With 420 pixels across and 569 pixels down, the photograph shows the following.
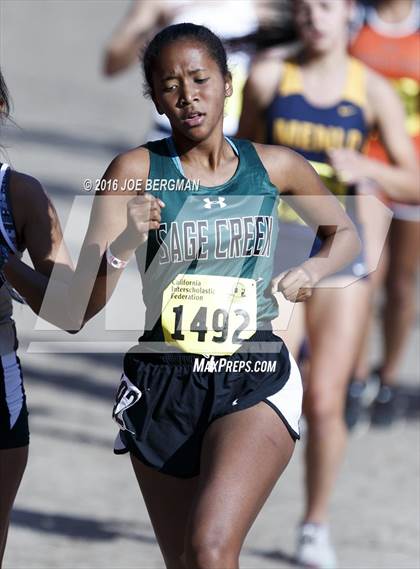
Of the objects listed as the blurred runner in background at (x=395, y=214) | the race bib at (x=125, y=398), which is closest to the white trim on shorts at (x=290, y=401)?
the race bib at (x=125, y=398)

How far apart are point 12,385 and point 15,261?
0.38 meters

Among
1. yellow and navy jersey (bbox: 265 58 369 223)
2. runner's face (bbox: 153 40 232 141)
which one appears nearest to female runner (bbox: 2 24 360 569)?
runner's face (bbox: 153 40 232 141)

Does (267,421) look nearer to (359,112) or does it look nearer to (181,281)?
(181,281)

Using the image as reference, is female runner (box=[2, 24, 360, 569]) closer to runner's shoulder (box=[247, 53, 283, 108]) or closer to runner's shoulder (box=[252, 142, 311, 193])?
runner's shoulder (box=[252, 142, 311, 193])

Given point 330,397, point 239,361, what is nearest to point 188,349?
point 239,361

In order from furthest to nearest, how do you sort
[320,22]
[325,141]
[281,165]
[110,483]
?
[110,483], [320,22], [325,141], [281,165]

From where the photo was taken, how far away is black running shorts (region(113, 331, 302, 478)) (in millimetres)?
3529

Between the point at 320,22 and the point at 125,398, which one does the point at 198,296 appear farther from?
the point at 320,22

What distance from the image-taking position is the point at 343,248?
146 inches

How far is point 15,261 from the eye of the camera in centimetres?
353

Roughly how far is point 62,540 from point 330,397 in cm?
115

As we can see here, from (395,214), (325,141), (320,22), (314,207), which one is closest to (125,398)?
(314,207)

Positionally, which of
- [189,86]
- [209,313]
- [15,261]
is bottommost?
[209,313]

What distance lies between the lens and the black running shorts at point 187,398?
11.6 ft
